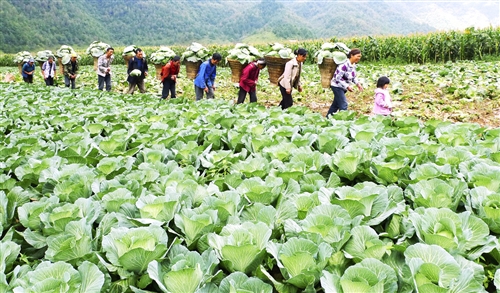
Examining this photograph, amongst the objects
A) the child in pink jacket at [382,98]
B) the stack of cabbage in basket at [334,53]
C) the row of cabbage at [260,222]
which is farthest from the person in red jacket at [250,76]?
the row of cabbage at [260,222]

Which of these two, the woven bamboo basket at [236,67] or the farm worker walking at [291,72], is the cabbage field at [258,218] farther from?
the woven bamboo basket at [236,67]

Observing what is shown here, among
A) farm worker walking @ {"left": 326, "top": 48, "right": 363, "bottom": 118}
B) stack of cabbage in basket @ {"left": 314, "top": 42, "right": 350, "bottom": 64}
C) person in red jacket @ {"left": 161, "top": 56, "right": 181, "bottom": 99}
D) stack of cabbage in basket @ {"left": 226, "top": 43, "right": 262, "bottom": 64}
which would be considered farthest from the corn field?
farm worker walking @ {"left": 326, "top": 48, "right": 363, "bottom": 118}

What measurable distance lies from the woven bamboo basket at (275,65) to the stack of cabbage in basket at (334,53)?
0.60 meters

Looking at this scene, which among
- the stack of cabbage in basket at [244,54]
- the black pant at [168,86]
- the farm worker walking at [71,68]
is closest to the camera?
the stack of cabbage in basket at [244,54]

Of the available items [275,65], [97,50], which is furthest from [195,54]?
[97,50]

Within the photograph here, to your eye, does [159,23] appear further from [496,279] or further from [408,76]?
[496,279]

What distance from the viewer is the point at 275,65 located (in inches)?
288

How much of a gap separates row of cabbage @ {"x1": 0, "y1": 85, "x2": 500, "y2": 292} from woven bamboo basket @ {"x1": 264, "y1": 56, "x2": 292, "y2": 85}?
4817 millimetres

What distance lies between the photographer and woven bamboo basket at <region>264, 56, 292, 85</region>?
7191 millimetres

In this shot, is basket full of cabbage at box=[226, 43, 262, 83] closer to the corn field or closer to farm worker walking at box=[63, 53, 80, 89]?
farm worker walking at box=[63, 53, 80, 89]

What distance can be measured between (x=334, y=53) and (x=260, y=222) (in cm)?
582

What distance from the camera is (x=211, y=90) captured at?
796 cm

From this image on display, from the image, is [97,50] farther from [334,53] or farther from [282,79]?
[334,53]

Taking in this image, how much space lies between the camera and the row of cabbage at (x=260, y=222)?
1186 millimetres
